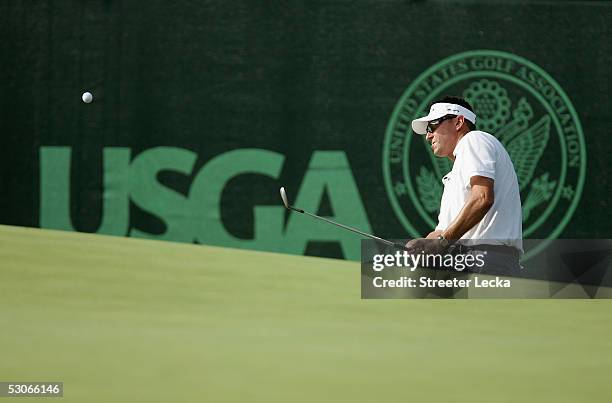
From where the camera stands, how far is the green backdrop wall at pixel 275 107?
7.57 meters

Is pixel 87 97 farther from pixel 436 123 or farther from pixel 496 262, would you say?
pixel 496 262

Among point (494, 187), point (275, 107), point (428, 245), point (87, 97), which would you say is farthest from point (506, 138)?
point (428, 245)

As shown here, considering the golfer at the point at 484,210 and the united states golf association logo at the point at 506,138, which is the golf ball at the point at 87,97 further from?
the golfer at the point at 484,210

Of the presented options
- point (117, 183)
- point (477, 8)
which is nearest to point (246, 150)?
point (117, 183)

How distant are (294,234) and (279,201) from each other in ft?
0.88

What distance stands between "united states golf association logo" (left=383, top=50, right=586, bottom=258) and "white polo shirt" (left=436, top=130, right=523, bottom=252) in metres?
3.98

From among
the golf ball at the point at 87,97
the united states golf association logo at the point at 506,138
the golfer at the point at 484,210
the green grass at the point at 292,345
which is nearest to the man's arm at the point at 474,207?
the golfer at the point at 484,210

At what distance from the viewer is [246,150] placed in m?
7.65

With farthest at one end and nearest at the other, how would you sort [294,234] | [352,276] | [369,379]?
1. [294,234]
2. [352,276]
3. [369,379]

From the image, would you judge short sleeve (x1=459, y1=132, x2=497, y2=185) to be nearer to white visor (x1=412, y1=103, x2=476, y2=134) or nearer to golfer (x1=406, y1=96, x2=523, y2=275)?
golfer (x1=406, y1=96, x2=523, y2=275)

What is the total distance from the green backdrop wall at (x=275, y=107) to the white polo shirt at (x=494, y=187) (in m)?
3.98

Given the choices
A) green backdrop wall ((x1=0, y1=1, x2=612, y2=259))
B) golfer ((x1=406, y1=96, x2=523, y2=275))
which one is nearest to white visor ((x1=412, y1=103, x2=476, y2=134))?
golfer ((x1=406, y1=96, x2=523, y2=275))

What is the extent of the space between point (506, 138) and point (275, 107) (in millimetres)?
1744

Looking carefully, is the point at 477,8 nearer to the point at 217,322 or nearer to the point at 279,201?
the point at 279,201
